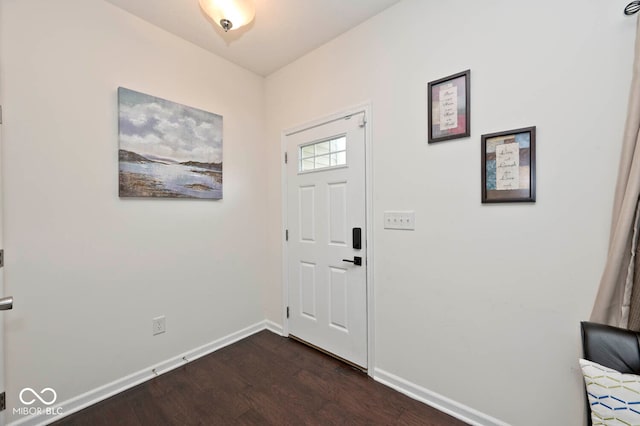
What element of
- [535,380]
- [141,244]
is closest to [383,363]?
[535,380]

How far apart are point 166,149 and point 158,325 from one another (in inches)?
54.7

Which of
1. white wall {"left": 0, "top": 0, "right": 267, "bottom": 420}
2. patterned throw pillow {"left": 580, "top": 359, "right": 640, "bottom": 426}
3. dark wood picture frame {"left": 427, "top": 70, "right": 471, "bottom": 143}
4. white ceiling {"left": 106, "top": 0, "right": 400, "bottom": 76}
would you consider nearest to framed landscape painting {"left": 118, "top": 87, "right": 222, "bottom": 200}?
white wall {"left": 0, "top": 0, "right": 267, "bottom": 420}

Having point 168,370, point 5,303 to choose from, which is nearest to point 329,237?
point 168,370

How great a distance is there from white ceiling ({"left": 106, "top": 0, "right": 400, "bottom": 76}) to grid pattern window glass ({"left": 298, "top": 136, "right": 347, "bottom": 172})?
0.86 meters

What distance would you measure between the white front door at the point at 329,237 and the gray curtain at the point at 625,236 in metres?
1.29

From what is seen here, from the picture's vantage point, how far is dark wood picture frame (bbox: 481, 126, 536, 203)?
1.40 metres

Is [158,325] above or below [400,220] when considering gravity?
below

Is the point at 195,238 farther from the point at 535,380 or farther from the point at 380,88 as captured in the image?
the point at 535,380

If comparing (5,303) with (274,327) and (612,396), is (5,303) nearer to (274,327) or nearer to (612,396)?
(274,327)

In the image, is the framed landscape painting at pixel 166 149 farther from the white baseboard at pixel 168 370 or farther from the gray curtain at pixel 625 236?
the gray curtain at pixel 625 236

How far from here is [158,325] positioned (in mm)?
2096

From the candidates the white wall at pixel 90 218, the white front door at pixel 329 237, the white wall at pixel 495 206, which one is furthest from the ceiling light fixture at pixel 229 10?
the white front door at pixel 329 237

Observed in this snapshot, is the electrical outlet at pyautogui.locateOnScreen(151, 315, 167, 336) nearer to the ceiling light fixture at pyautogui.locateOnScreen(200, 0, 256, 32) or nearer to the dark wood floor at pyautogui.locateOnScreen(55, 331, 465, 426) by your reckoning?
the dark wood floor at pyautogui.locateOnScreen(55, 331, 465, 426)

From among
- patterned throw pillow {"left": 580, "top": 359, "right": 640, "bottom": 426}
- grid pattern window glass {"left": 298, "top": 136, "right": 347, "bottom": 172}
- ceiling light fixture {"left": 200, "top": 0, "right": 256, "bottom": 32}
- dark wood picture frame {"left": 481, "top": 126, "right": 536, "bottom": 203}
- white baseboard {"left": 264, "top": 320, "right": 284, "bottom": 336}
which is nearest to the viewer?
patterned throw pillow {"left": 580, "top": 359, "right": 640, "bottom": 426}
